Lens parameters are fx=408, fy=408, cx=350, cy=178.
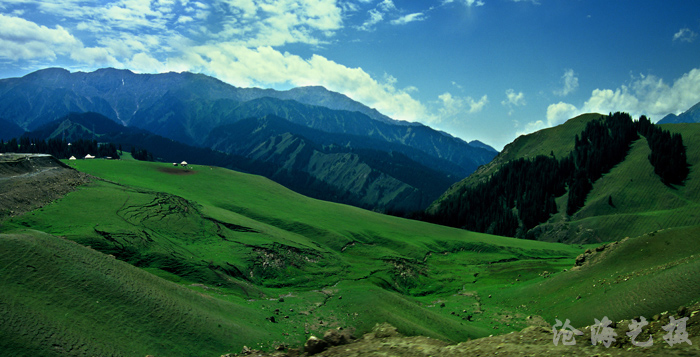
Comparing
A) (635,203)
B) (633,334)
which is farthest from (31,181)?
(635,203)

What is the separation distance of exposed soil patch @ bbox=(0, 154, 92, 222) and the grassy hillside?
1696mm

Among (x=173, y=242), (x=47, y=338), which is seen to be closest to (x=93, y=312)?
(x=47, y=338)

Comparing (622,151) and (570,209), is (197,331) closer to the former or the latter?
(570,209)

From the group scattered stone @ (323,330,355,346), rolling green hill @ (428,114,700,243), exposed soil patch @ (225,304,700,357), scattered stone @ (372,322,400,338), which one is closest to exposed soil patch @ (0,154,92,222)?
exposed soil patch @ (225,304,700,357)

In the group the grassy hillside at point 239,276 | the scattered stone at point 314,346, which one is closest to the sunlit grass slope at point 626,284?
the grassy hillside at point 239,276

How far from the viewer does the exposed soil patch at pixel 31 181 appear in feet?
134

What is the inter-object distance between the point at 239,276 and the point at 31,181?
87.2 feet

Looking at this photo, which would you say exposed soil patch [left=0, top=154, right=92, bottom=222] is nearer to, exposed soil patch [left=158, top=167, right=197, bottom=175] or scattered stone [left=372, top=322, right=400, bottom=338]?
exposed soil patch [left=158, top=167, right=197, bottom=175]

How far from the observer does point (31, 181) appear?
46156 mm

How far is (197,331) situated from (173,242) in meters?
21.3

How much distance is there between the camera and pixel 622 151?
593 feet

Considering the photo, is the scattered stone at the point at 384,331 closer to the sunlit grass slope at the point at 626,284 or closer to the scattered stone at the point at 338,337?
the scattered stone at the point at 338,337

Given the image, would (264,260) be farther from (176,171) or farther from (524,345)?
(176,171)

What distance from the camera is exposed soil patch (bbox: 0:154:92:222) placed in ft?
134
